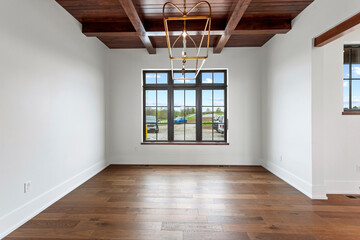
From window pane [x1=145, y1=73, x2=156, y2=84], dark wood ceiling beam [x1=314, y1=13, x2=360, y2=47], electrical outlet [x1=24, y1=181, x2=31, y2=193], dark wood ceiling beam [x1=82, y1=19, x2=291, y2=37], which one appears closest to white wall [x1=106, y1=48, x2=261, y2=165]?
window pane [x1=145, y1=73, x2=156, y2=84]

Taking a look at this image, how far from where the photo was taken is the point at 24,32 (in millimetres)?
2539

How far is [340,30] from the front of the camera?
2658 millimetres

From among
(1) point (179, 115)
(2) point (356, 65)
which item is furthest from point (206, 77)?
(2) point (356, 65)

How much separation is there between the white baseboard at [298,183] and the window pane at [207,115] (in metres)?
1.69

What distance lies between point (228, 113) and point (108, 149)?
3015mm

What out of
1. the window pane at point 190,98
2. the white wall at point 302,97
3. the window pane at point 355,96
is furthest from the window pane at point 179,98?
the window pane at point 355,96

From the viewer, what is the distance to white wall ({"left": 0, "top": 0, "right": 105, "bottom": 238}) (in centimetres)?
230

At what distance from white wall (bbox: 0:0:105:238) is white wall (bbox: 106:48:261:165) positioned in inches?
39.0

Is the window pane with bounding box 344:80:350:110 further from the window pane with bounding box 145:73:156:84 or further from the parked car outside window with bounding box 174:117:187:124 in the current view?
the window pane with bounding box 145:73:156:84

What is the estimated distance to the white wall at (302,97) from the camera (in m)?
3.04

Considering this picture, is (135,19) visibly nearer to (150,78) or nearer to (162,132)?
(150,78)

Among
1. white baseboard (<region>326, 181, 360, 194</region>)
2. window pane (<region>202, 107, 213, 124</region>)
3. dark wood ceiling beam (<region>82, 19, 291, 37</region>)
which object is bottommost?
white baseboard (<region>326, 181, 360, 194</region>)

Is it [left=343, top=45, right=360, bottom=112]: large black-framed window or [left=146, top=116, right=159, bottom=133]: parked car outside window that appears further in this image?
[left=146, top=116, right=159, bottom=133]: parked car outside window

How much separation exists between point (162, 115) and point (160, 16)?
2.41 metres
